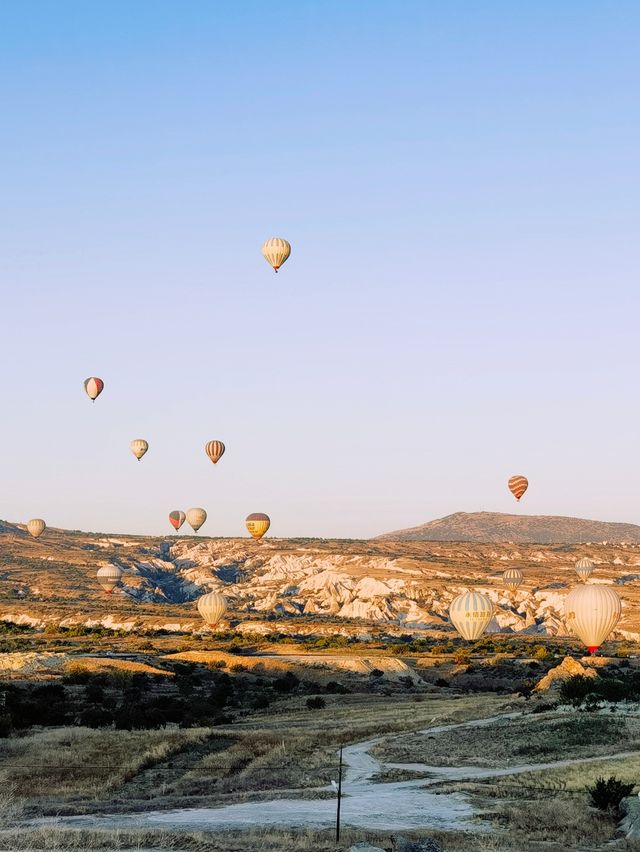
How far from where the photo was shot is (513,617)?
138000mm

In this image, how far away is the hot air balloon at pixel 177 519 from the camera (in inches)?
5443

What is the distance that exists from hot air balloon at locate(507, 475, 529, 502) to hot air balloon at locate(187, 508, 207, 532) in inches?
1811

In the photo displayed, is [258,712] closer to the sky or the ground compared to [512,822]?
closer to the ground

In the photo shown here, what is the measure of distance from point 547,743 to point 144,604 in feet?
437

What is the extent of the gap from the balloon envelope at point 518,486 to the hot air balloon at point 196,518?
45993 mm

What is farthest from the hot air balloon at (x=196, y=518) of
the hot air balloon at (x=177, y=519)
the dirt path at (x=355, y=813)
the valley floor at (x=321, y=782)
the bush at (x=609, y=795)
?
the bush at (x=609, y=795)

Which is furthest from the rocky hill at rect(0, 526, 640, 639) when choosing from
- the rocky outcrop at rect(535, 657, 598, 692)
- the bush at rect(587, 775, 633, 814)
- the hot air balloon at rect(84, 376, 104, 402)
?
the bush at rect(587, 775, 633, 814)

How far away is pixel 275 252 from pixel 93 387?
31254mm

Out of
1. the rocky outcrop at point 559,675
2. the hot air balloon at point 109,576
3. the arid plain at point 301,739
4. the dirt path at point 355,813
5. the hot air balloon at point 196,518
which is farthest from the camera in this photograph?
the hot air balloon at point 109,576

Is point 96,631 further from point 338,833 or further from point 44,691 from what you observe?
point 338,833

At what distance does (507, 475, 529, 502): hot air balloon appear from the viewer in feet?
359

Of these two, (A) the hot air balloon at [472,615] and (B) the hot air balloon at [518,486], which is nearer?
(A) the hot air balloon at [472,615]

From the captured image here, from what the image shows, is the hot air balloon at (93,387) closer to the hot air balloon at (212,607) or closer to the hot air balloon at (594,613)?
the hot air balloon at (212,607)

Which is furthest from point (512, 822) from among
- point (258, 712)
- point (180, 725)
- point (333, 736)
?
point (258, 712)
